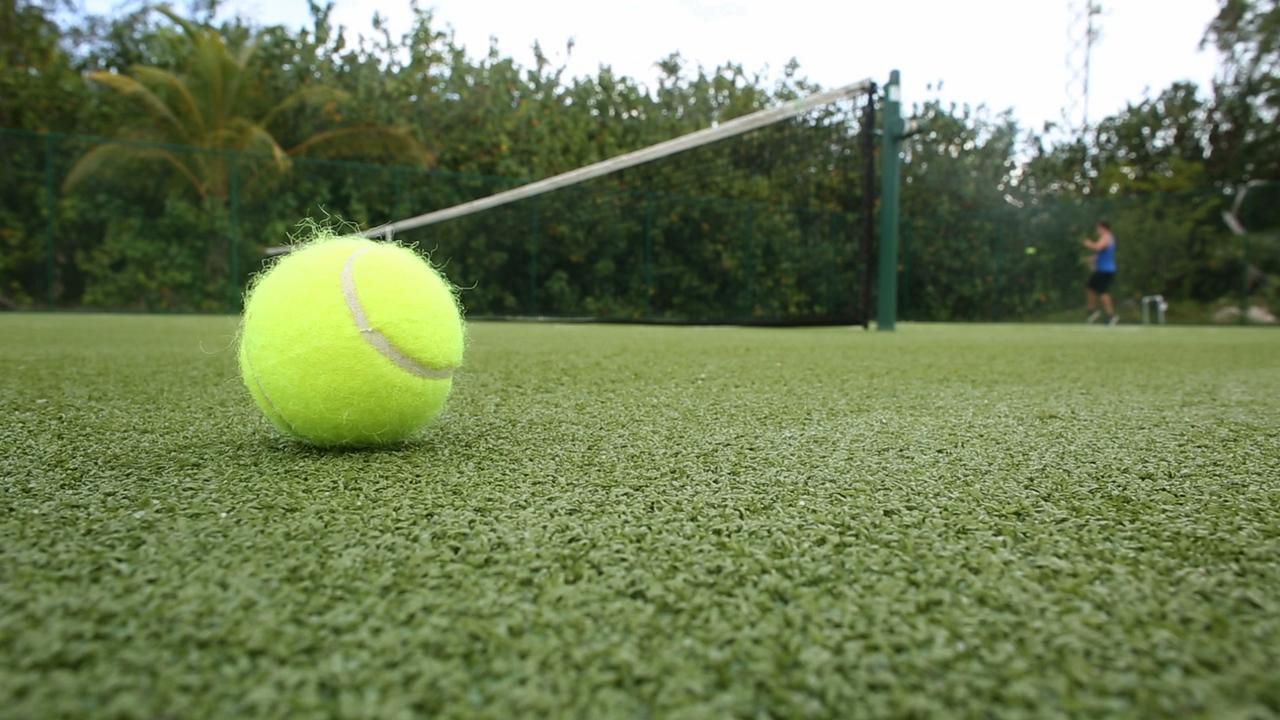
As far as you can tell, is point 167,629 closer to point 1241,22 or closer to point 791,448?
point 791,448

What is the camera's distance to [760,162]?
1123 cm

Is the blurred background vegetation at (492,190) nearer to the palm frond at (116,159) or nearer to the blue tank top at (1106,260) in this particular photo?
the palm frond at (116,159)

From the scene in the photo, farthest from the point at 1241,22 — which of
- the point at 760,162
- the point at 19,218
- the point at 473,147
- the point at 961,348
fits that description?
the point at 19,218

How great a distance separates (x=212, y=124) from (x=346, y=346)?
1328 cm

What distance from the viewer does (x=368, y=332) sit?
1643 millimetres

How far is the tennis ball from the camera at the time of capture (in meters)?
1.62

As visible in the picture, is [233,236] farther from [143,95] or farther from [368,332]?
[368,332]

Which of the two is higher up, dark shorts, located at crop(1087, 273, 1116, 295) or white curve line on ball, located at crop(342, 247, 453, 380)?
dark shorts, located at crop(1087, 273, 1116, 295)

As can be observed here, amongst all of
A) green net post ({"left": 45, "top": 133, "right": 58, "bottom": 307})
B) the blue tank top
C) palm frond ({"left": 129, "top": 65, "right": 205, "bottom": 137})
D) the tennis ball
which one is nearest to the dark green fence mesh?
green net post ({"left": 45, "top": 133, "right": 58, "bottom": 307})

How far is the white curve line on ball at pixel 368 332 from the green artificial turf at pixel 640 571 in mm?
174

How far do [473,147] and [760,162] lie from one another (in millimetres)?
5376

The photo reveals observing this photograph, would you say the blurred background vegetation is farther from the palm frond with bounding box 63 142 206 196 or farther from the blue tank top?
the blue tank top

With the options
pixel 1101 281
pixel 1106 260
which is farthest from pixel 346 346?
pixel 1101 281

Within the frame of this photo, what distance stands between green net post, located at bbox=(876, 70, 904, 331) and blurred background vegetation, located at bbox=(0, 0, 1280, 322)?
535 mm
